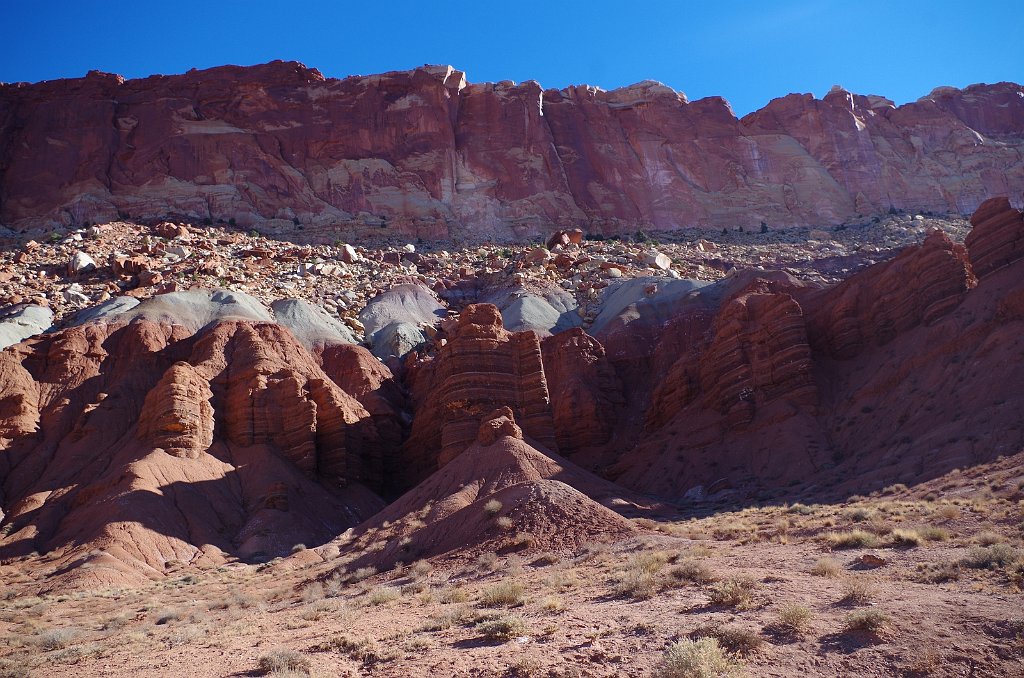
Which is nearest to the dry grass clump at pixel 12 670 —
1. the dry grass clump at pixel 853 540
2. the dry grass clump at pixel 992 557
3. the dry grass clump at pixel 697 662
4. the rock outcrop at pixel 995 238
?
the dry grass clump at pixel 697 662

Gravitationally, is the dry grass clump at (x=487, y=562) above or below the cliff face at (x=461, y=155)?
below

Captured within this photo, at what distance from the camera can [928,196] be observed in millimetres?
99188

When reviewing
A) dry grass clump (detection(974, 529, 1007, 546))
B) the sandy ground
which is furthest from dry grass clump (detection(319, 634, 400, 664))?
dry grass clump (detection(974, 529, 1007, 546))

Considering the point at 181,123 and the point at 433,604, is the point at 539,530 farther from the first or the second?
the point at 181,123

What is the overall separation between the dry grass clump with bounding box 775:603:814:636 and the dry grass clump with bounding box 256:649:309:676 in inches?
285

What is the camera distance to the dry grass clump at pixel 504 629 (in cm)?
1431

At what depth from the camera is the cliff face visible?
8881 cm

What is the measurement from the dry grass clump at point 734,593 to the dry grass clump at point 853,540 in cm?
456

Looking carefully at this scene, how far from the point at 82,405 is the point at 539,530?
3040 centimetres

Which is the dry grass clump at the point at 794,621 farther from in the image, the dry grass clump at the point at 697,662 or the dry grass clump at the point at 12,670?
the dry grass clump at the point at 12,670

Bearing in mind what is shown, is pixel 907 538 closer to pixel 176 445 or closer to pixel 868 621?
pixel 868 621

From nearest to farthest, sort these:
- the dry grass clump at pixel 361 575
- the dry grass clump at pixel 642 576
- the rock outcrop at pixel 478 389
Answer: the dry grass clump at pixel 642 576 < the dry grass clump at pixel 361 575 < the rock outcrop at pixel 478 389

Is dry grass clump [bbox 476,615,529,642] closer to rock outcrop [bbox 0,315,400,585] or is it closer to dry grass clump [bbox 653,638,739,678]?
dry grass clump [bbox 653,638,739,678]

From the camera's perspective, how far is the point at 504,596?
57.0 feet
